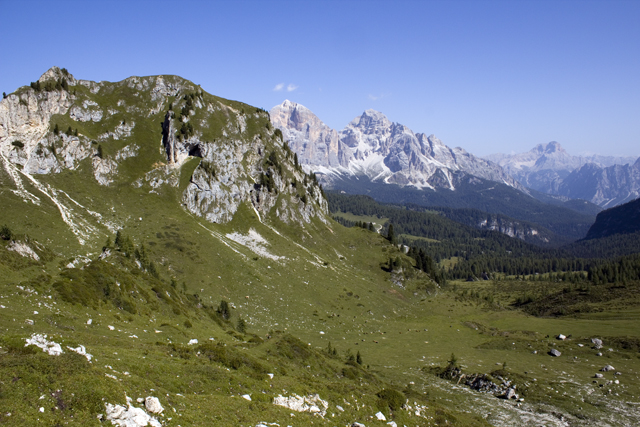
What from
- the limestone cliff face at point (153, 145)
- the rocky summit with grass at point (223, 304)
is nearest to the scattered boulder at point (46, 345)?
the rocky summit with grass at point (223, 304)

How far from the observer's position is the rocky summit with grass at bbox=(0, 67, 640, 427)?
84.6ft

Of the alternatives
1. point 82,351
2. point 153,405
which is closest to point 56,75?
point 82,351

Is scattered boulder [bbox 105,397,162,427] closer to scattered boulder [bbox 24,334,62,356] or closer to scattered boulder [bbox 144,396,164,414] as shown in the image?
scattered boulder [bbox 144,396,164,414]

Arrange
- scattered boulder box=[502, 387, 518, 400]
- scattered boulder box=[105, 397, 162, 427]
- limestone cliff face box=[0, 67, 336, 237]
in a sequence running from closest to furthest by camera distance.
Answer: scattered boulder box=[105, 397, 162, 427] → scattered boulder box=[502, 387, 518, 400] → limestone cliff face box=[0, 67, 336, 237]

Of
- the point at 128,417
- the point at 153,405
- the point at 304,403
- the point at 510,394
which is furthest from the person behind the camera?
the point at 510,394

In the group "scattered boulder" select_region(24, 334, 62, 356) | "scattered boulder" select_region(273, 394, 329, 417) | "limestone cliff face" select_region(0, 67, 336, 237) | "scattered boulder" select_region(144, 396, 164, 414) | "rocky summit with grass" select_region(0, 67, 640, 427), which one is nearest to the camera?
"scattered boulder" select_region(144, 396, 164, 414)

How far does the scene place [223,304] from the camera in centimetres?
7688

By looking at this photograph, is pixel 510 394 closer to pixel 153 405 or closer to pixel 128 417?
pixel 153 405

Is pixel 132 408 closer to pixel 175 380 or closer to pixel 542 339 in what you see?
pixel 175 380

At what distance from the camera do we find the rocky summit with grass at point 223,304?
84.6ft

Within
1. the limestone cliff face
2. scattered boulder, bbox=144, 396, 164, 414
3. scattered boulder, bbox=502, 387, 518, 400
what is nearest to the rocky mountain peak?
the limestone cliff face

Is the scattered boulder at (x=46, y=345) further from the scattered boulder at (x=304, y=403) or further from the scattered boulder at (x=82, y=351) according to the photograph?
the scattered boulder at (x=304, y=403)

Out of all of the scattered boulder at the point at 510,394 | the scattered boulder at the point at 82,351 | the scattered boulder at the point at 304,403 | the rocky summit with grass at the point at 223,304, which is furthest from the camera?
the scattered boulder at the point at 510,394

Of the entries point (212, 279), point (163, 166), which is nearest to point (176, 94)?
point (163, 166)
